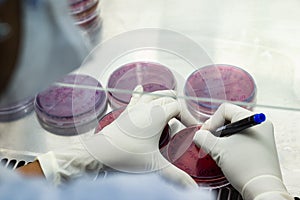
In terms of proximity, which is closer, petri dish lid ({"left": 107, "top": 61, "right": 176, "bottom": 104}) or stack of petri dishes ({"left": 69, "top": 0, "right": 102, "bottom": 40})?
petri dish lid ({"left": 107, "top": 61, "right": 176, "bottom": 104})

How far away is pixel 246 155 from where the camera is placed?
1.17 m

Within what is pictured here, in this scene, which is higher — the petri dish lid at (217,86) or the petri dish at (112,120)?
the petri dish lid at (217,86)

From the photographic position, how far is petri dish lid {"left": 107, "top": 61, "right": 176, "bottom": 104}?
4.54 ft

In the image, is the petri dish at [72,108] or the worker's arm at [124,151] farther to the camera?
the petri dish at [72,108]

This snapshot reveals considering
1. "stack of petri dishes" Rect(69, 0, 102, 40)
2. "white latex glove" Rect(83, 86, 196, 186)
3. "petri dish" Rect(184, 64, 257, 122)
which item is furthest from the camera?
"stack of petri dishes" Rect(69, 0, 102, 40)

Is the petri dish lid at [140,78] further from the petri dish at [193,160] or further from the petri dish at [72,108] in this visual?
the petri dish at [193,160]

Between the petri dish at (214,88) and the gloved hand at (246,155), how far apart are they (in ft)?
0.24

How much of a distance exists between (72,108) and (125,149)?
0.77 feet

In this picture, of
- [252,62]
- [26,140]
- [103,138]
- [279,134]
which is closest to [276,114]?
[279,134]

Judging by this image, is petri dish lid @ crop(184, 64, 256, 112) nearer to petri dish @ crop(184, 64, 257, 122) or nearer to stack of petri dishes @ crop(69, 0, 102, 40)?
petri dish @ crop(184, 64, 257, 122)

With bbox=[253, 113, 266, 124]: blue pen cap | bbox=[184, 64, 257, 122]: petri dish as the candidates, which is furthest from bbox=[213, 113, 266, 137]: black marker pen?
bbox=[184, 64, 257, 122]: petri dish

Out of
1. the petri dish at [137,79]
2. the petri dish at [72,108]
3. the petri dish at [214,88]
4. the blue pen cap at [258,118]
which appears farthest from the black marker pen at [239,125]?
the petri dish at [72,108]

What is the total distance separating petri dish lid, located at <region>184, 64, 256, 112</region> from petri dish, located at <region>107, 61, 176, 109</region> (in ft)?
0.19

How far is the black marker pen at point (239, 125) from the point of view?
1.16 metres
